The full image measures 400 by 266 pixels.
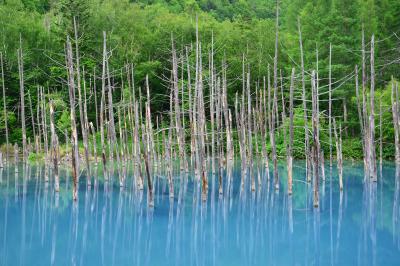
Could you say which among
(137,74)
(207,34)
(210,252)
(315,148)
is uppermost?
(207,34)

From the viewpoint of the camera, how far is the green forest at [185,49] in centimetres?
3189

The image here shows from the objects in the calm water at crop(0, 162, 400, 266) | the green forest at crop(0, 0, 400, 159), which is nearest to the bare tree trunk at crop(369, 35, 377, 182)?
the calm water at crop(0, 162, 400, 266)

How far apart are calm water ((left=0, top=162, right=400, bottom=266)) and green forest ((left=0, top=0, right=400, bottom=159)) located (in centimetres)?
1216

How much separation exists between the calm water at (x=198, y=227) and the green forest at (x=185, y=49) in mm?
12162

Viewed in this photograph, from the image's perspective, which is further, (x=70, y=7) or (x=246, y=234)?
(x=70, y=7)

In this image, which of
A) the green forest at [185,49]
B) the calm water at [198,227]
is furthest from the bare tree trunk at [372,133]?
the green forest at [185,49]

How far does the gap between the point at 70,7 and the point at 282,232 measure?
29.2 meters

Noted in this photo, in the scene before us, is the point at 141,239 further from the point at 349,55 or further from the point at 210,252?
the point at 349,55

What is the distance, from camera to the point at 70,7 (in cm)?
3597

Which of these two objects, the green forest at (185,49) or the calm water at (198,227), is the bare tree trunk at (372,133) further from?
the green forest at (185,49)

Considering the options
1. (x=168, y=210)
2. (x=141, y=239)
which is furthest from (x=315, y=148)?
(x=141, y=239)

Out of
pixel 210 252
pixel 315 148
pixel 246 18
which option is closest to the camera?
pixel 210 252

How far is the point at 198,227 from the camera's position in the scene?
499 inches

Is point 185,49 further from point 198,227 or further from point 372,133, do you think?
point 198,227
